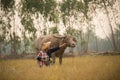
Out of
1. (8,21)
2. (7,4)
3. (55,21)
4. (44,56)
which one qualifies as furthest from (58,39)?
(7,4)

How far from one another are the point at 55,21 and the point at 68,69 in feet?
4.61

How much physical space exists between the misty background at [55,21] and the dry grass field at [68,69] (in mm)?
367

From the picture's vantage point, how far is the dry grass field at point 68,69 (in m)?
5.82

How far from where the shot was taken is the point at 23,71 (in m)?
5.92

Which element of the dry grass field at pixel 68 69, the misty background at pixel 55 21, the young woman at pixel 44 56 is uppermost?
the misty background at pixel 55 21

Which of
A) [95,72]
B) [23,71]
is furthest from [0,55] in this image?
[95,72]

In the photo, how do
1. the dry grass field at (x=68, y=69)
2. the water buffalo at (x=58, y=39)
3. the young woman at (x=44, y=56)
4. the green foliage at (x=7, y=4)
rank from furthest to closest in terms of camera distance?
1. the water buffalo at (x=58, y=39)
2. the green foliage at (x=7, y=4)
3. the young woman at (x=44, y=56)
4. the dry grass field at (x=68, y=69)

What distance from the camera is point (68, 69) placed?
607 cm

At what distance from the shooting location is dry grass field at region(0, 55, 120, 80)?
19.1ft

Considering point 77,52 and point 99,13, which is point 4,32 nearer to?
point 77,52

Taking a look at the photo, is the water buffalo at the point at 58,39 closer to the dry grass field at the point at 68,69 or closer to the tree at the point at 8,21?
the dry grass field at the point at 68,69

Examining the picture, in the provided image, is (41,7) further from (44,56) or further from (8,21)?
(44,56)

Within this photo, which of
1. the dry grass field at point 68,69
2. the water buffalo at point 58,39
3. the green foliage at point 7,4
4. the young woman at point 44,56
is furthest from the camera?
the water buffalo at point 58,39

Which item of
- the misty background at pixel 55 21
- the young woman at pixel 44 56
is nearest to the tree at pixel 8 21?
the misty background at pixel 55 21
